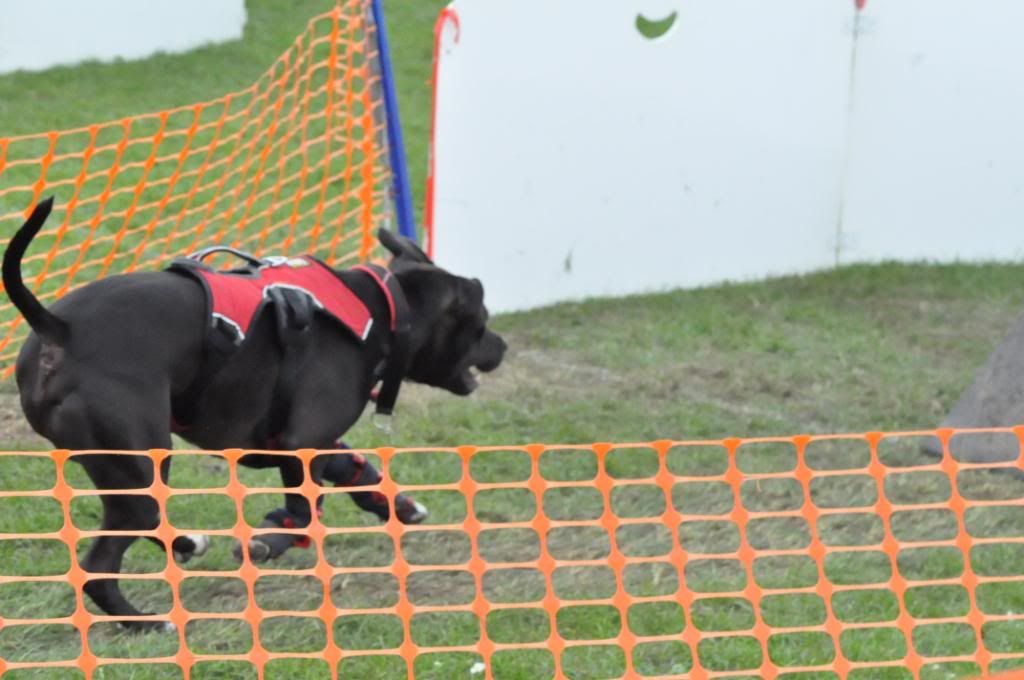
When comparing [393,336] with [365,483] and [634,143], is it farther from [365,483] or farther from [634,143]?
[634,143]

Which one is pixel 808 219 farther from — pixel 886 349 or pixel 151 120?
pixel 151 120

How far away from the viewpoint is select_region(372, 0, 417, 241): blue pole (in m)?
7.00

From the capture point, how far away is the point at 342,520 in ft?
17.4

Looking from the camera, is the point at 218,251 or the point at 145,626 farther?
the point at 218,251

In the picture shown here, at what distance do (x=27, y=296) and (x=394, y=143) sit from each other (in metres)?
3.20

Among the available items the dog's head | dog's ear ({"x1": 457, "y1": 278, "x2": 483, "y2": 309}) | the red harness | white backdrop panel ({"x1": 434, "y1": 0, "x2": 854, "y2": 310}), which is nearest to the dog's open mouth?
the dog's head

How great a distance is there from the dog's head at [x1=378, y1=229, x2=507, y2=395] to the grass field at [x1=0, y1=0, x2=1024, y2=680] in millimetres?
504

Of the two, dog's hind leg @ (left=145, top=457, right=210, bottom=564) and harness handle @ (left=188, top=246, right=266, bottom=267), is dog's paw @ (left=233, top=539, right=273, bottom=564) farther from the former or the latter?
harness handle @ (left=188, top=246, right=266, bottom=267)

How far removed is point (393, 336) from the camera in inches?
193

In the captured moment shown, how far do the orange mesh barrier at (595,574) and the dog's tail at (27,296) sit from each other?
36 centimetres

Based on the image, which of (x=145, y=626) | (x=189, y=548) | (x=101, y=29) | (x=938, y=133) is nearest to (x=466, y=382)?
(x=189, y=548)

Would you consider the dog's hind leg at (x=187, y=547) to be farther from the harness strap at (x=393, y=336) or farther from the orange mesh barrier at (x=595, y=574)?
the harness strap at (x=393, y=336)

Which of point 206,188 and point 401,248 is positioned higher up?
point 401,248

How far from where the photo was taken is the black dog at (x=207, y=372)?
13.6 ft
